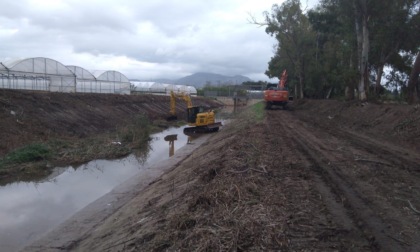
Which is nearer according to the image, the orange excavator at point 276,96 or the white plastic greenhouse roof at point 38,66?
the white plastic greenhouse roof at point 38,66

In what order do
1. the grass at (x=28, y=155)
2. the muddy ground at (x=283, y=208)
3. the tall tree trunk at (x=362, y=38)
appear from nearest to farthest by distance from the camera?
the muddy ground at (x=283, y=208), the grass at (x=28, y=155), the tall tree trunk at (x=362, y=38)

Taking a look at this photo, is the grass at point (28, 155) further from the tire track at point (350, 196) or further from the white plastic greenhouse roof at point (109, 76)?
the white plastic greenhouse roof at point (109, 76)

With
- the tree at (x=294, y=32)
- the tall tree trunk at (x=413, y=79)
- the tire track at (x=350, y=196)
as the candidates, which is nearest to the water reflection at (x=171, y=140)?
the tire track at (x=350, y=196)

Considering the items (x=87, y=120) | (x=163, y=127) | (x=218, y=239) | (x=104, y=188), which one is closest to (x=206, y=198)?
(x=218, y=239)

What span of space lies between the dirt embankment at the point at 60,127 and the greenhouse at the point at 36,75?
304 inches

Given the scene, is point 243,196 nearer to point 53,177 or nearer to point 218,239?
point 218,239

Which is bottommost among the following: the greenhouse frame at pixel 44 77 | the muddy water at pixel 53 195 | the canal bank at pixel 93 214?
the muddy water at pixel 53 195

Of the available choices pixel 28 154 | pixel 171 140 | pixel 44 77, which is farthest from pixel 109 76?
pixel 28 154

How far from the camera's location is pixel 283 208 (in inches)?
303

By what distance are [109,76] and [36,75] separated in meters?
20.2

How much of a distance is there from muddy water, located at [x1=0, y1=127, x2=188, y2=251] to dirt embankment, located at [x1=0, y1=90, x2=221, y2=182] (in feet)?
3.72

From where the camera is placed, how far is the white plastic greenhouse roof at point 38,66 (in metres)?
42.2

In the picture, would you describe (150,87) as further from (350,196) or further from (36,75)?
(350,196)

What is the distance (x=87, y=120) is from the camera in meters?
33.7
